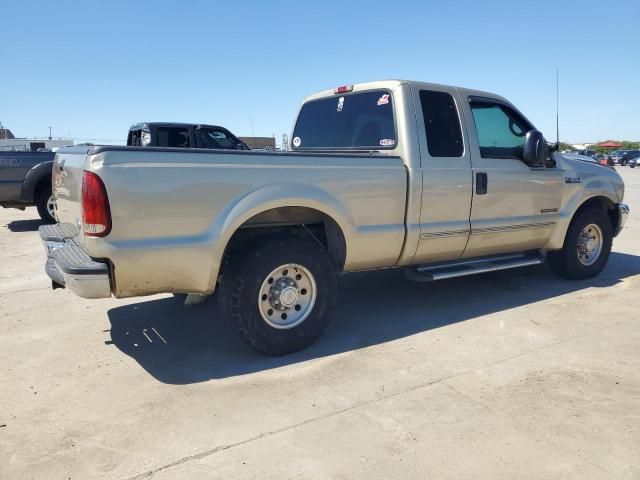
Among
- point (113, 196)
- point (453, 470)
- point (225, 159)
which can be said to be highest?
point (225, 159)

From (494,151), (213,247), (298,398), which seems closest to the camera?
(298,398)

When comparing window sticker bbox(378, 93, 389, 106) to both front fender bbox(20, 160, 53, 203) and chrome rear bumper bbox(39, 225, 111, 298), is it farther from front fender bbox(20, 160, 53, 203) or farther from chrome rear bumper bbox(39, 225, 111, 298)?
front fender bbox(20, 160, 53, 203)

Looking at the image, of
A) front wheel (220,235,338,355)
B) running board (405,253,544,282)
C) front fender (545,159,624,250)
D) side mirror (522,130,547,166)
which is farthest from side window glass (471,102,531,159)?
front wheel (220,235,338,355)

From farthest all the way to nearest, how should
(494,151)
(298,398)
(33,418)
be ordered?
(494,151), (298,398), (33,418)

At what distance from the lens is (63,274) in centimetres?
325

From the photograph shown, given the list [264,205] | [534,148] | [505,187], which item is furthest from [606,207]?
[264,205]

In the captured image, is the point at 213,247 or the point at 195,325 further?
the point at 195,325

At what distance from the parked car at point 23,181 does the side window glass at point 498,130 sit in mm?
7731

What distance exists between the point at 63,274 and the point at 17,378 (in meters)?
0.80

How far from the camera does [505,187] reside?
4766 mm

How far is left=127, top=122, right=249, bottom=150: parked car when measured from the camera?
424 inches

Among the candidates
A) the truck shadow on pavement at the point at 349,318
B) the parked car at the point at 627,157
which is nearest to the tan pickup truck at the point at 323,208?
the truck shadow on pavement at the point at 349,318

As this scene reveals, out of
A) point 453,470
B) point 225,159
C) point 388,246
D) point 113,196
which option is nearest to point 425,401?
point 453,470

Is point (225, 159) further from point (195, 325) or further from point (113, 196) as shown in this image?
point (195, 325)
